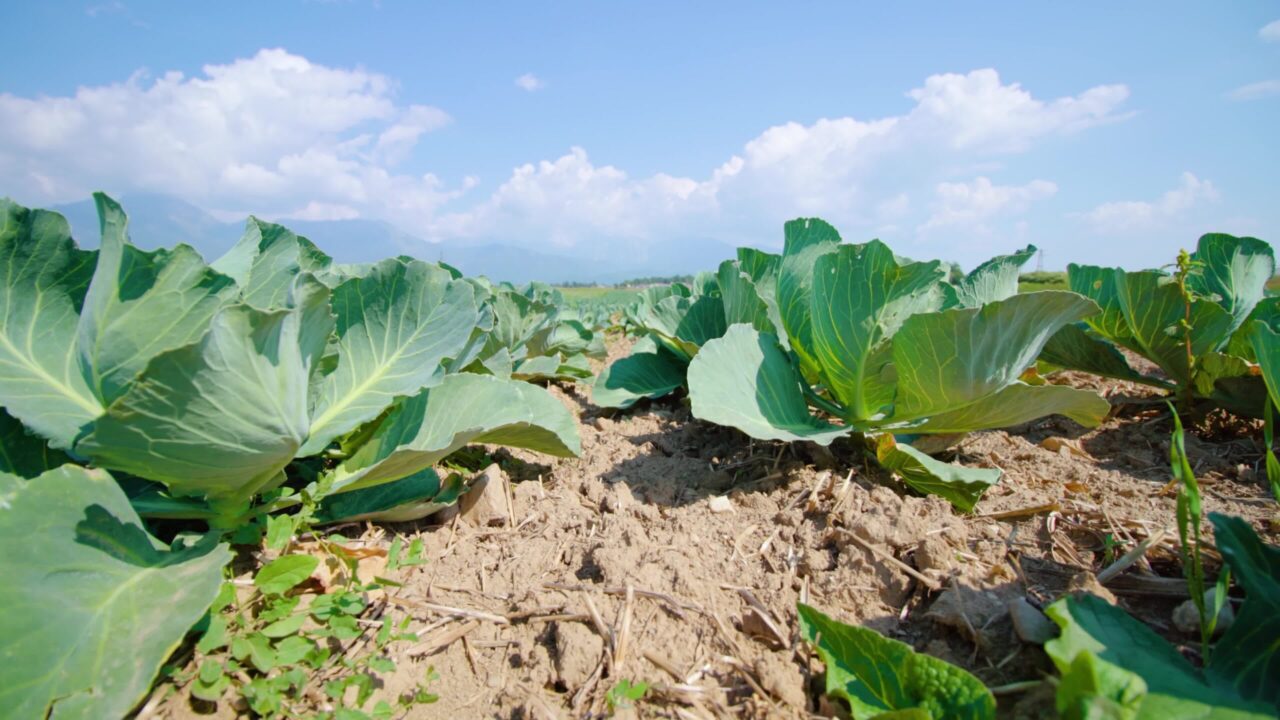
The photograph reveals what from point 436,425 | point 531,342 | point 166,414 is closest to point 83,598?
point 166,414

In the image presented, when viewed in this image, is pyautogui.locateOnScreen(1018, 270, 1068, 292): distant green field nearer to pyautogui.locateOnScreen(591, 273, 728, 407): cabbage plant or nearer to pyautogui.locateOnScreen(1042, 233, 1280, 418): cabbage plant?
pyautogui.locateOnScreen(1042, 233, 1280, 418): cabbage plant

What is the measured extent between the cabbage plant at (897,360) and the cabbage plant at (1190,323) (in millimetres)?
514

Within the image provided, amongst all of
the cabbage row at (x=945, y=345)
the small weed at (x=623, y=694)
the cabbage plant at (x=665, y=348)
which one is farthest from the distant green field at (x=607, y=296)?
the small weed at (x=623, y=694)

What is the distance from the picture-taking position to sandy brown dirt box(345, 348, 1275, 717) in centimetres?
134

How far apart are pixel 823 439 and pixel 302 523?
155 centimetres

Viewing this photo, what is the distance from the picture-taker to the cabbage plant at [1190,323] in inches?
97.4

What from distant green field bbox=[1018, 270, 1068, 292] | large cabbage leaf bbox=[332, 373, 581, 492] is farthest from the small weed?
distant green field bbox=[1018, 270, 1068, 292]

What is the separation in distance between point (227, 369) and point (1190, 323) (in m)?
3.29

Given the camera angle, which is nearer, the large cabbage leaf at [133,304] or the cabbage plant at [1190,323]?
the large cabbage leaf at [133,304]

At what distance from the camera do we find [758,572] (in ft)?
5.54

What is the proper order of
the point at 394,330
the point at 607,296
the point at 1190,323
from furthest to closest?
1. the point at 607,296
2. the point at 1190,323
3. the point at 394,330

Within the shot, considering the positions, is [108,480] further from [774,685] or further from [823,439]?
[823,439]

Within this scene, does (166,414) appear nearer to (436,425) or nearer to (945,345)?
(436,425)

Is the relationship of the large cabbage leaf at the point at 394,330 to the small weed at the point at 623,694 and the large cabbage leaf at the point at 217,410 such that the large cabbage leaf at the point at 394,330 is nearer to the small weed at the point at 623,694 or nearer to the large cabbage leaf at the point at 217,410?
the large cabbage leaf at the point at 217,410
